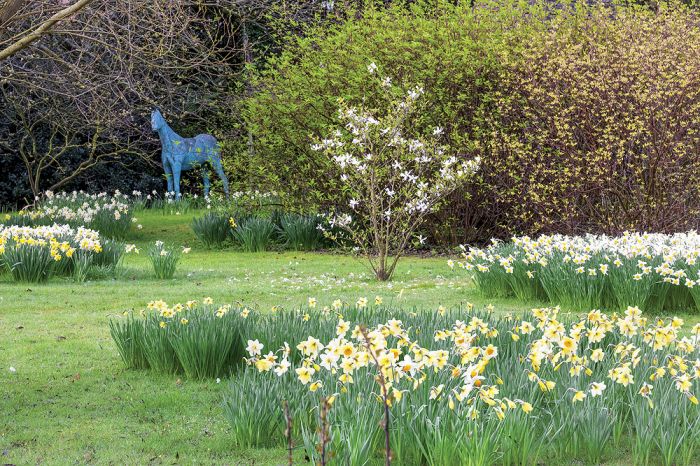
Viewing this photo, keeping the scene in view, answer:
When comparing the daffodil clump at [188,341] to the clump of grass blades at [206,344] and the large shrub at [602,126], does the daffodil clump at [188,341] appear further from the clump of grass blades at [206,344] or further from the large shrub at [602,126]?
the large shrub at [602,126]

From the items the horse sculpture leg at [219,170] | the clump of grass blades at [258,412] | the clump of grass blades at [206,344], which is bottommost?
the clump of grass blades at [258,412]

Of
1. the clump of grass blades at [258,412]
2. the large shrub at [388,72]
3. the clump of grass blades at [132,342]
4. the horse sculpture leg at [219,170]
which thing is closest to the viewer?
the clump of grass blades at [258,412]

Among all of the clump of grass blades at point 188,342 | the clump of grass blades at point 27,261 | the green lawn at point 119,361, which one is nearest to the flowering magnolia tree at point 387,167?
the green lawn at point 119,361

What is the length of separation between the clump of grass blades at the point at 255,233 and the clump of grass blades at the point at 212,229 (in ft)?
1.57

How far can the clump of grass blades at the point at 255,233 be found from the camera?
44.5 feet

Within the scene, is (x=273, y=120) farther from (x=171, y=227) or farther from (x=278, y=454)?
(x=278, y=454)

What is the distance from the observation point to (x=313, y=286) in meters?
9.36

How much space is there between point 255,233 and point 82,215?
107 inches

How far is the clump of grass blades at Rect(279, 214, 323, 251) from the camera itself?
44.8 feet

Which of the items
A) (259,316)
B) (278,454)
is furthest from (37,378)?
(278,454)

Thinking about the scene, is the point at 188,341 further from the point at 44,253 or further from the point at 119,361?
the point at 44,253

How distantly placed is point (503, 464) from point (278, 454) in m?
0.99

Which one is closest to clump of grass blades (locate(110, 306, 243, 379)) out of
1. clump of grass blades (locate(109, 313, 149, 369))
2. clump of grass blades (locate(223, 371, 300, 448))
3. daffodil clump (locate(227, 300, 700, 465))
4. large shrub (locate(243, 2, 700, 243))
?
clump of grass blades (locate(109, 313, 149, 369))

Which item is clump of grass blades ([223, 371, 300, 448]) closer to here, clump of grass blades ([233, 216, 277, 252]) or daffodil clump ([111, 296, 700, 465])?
daffodil clump ([111, 296, 700, 465])
